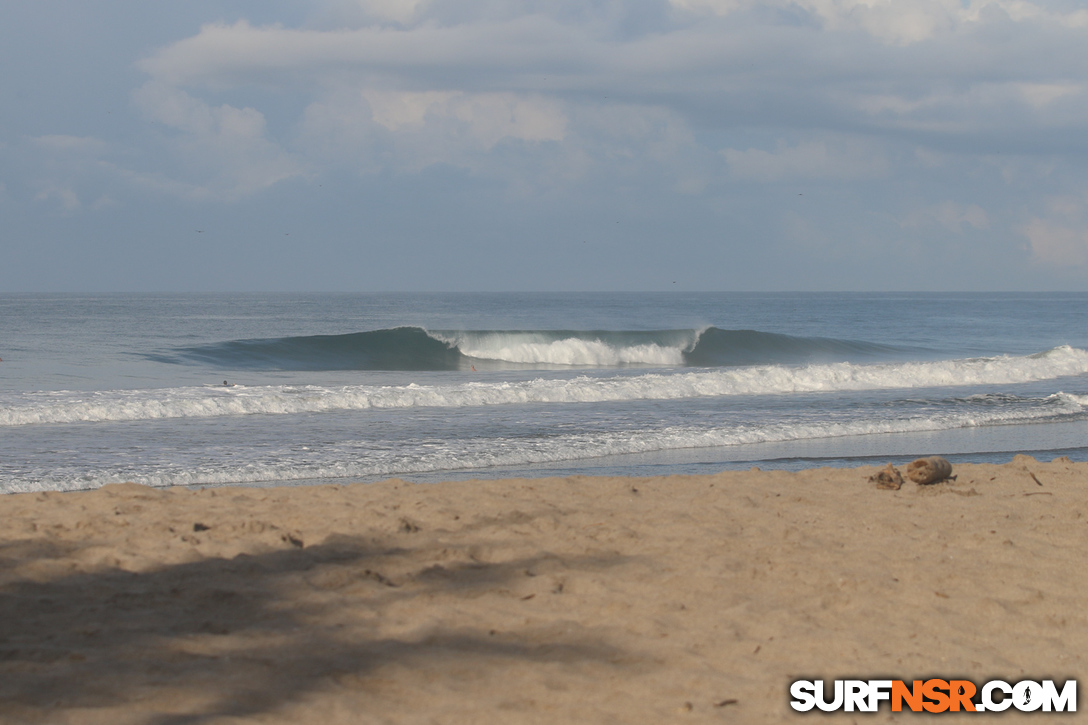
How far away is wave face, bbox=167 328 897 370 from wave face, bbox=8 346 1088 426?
10028 mm

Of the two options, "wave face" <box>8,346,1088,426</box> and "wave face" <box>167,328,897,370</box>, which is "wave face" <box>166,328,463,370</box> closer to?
"wave face" <box>167,328,897,370</box>

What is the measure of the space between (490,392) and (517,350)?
16284 mm

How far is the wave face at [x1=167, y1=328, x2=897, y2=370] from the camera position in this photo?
28.2 metres

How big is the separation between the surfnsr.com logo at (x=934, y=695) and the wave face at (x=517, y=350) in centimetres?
2404

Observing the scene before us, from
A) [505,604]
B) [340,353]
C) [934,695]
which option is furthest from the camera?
[340,353]

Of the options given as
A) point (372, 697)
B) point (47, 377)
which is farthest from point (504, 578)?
point (47, 377)

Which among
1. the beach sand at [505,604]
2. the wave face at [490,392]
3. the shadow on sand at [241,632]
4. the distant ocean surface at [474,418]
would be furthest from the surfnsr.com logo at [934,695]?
the wave face at [490,392]

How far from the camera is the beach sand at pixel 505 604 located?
3193mm

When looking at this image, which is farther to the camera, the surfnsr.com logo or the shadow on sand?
the surfnsr.com logo

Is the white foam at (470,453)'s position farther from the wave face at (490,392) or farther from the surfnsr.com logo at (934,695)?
the surfnsr.com logo at (934,695)

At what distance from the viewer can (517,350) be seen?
1261 inches

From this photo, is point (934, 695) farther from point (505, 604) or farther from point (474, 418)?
point (474, 418)

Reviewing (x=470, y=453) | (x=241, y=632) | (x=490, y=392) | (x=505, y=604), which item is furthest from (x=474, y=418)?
(x=241, y=632)

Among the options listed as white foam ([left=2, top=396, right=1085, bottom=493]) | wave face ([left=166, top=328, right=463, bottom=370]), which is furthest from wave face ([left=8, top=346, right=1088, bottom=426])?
wave face ([left=166, top=328, right=463, bottom=370])
